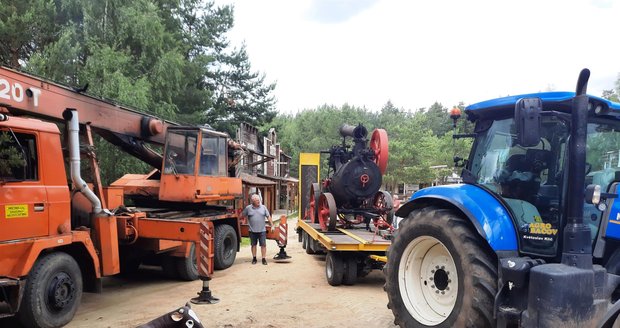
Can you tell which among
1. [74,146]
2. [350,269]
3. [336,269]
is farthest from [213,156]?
[350,269]

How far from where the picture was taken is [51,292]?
5320mm

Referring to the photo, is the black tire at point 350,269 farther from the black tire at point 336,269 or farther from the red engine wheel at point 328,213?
the red engine wheel at point 328,213

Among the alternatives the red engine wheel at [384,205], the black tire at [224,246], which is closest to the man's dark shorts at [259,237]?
the black tire at [224,246]

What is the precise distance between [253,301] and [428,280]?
10.5 feet

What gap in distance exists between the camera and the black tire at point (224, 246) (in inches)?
377

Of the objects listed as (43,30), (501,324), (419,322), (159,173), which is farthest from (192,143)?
(43,30)

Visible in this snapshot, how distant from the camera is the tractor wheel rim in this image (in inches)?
170

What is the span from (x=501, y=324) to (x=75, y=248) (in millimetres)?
5299

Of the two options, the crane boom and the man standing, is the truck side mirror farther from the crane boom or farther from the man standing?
the man standing

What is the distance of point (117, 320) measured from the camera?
19.3ft

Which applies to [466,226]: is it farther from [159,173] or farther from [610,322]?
[159,173]

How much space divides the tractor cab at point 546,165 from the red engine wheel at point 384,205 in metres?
5.43

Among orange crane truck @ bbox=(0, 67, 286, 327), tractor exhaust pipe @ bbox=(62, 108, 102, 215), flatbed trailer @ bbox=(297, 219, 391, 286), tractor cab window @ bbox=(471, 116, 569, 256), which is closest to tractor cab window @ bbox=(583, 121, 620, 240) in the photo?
tractor cab window @ bbox=(471, 116, 569, 256)

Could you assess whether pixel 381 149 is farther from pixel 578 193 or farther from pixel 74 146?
pixel 578 193
